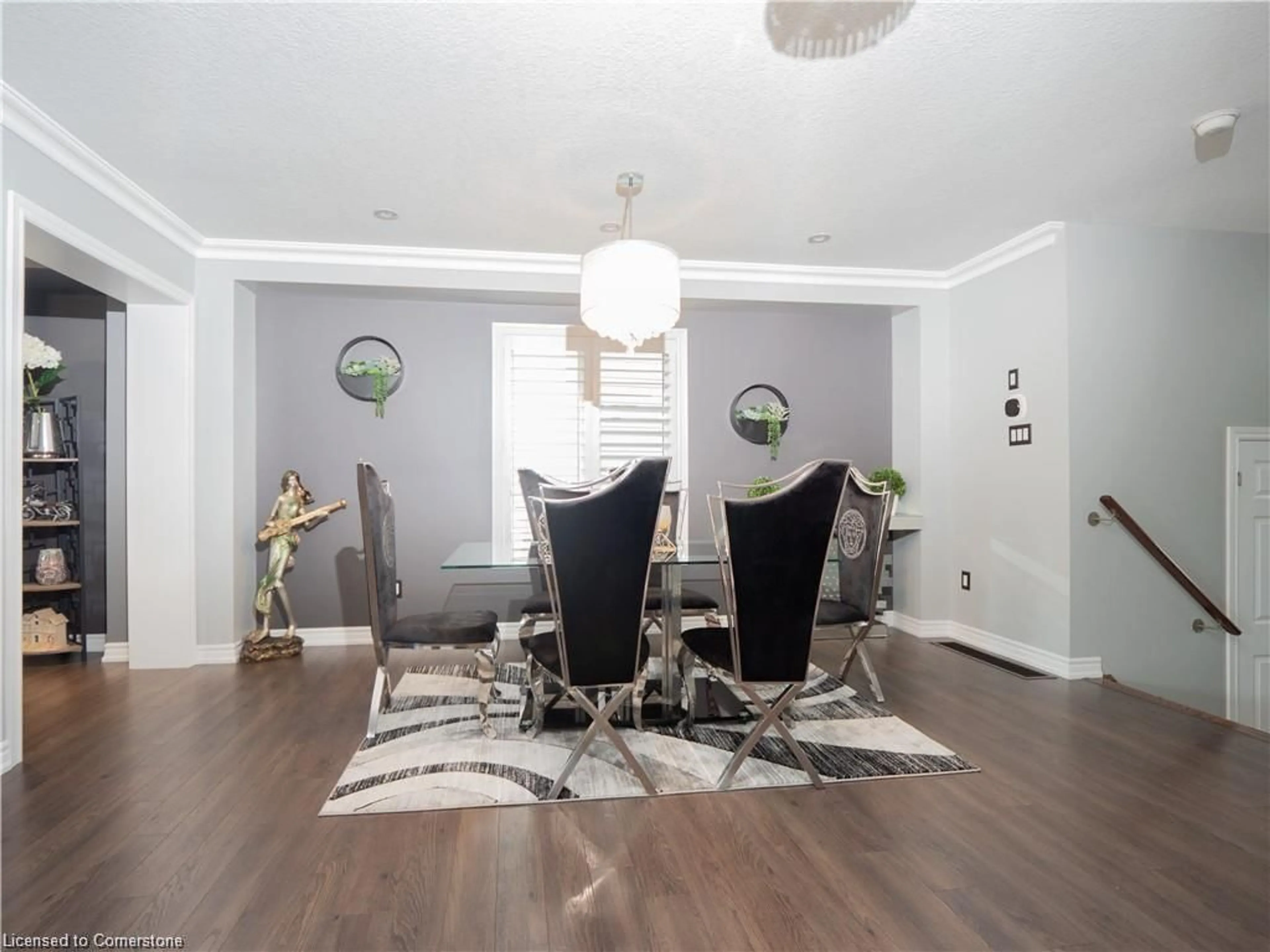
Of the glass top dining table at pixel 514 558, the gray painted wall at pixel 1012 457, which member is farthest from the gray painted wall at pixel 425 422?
the glass top dining table at pixel 514 558

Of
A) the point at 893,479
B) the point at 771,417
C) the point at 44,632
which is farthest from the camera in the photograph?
the point at 771,417

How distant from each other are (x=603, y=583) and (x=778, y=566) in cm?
60

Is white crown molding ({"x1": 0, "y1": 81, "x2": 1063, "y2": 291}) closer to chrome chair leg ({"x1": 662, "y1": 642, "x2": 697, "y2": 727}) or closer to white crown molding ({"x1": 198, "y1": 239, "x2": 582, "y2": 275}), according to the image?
white crown molding ({"x1": 198, "y1": 239, "x2": 582, "y2": 275})

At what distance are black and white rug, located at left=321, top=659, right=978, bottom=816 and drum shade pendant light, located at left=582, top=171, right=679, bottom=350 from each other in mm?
1842

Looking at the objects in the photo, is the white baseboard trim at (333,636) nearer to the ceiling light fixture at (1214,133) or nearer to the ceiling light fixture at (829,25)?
the ceiling light fixture at (829,25)

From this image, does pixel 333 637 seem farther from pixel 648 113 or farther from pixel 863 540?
pixel 648 113

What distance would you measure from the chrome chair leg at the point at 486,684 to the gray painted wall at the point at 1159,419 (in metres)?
3.16

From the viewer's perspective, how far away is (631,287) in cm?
297

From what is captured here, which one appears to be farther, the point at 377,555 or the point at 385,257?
the point at 385,257

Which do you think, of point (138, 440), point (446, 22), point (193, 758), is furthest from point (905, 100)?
point (138, 440)

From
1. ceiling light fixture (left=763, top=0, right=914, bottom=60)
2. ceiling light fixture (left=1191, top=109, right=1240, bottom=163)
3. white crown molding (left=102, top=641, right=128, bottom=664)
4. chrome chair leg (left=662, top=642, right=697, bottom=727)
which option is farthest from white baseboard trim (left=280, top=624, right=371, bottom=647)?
ceiling light fixture (left=1191, top=109, right=1240, bottom=163)

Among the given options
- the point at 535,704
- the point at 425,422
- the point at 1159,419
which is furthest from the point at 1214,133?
the point at 425,422

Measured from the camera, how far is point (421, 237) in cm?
392

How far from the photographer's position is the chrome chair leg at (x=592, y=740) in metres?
2.26
